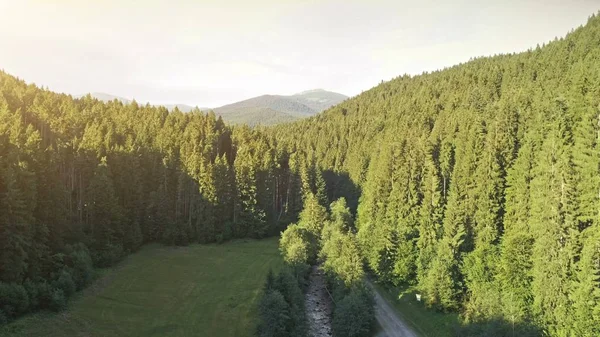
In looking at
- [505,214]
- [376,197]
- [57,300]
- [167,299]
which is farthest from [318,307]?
[376,197]

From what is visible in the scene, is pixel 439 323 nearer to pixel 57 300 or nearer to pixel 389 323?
pixel 389 323

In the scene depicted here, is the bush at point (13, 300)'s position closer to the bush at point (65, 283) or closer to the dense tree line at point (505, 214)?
the bush at point (65, 283)

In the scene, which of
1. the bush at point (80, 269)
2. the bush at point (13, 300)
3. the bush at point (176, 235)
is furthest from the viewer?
the bush at point (176, 235)

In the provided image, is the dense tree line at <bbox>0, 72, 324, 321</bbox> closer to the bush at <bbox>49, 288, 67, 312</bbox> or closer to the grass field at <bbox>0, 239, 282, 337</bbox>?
the bush at <bbox>49, 288, 67, 312</bbox>

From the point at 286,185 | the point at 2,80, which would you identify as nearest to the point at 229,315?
the point at 286,185

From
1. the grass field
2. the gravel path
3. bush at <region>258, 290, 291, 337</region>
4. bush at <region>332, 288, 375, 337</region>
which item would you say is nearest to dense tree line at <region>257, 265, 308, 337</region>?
bush at <region>258, 290, 291, 337</region>

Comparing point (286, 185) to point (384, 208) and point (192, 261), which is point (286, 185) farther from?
point (192, 261)

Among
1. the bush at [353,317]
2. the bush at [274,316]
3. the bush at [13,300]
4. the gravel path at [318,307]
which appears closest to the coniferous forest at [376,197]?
the bush at [13,300]
